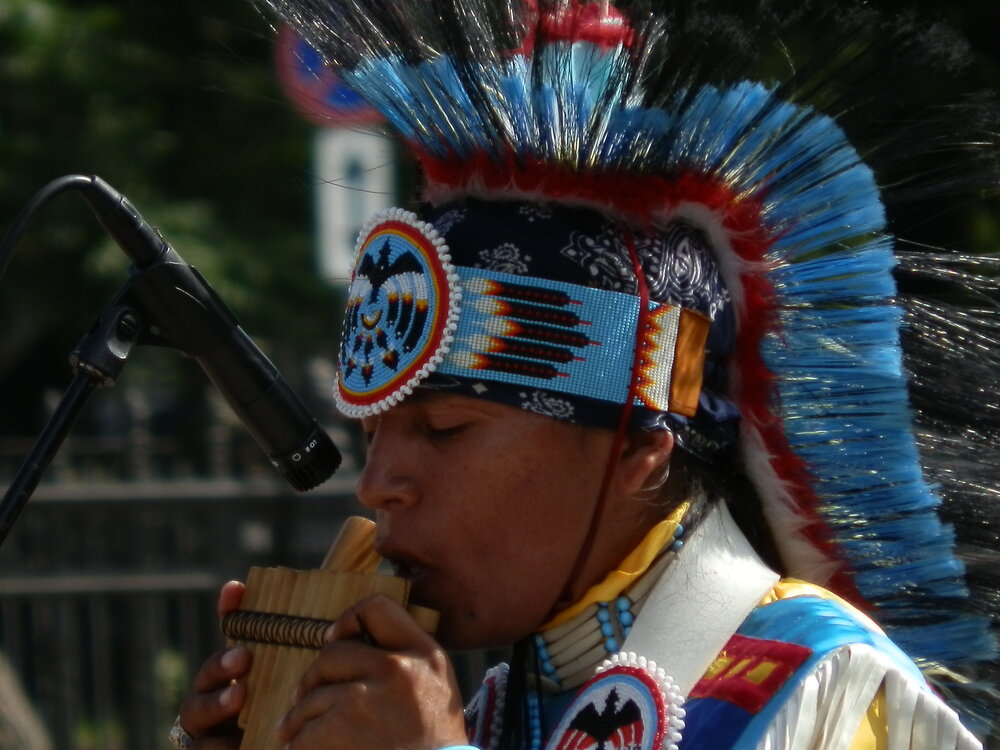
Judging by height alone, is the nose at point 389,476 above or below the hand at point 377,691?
above

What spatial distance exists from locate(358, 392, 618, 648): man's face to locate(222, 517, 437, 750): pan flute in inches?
3.5

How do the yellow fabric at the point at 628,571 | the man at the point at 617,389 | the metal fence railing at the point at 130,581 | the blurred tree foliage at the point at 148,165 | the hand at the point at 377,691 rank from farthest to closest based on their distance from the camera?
the blurred tree foliage at the point at 148,165 < the metal fence railing at the point at 130,581 < the yellow fabric at the point at 628,571 < the man at the point at 617,389 < the hand at the point at 377,691

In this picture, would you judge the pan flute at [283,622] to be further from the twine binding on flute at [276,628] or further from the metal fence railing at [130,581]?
the metal fence railing at [130,581]

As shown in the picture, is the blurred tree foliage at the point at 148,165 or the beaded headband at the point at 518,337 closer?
the beaded headband at the point at 518,337

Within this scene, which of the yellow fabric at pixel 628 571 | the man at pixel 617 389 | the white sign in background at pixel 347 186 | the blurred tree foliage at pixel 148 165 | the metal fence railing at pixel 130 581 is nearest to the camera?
the man at pixel 617 389

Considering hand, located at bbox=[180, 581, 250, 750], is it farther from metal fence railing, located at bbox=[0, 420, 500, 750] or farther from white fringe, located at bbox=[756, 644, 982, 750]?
metal fence railing, located at bbox=[0, 420, 500, 750]

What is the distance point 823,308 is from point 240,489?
4.76m

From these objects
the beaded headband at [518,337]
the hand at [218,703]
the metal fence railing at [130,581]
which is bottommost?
the metal fence railing at [130,581]

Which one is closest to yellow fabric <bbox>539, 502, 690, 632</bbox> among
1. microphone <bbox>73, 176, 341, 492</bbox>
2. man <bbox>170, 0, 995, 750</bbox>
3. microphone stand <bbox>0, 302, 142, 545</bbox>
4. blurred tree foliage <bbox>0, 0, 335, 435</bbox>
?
man <bbox>170, 0, 995, 750</bbox>

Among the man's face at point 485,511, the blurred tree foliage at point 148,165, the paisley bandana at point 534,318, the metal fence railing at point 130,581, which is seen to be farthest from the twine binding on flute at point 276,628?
the blurred tree foliage at point 148,165

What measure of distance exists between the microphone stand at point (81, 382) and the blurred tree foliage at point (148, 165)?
6.42 meters

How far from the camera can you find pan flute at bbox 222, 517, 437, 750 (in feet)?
7.12

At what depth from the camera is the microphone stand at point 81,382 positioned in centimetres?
219

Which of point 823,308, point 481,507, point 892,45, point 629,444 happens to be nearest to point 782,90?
point 892,45
